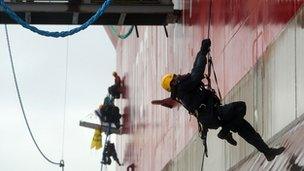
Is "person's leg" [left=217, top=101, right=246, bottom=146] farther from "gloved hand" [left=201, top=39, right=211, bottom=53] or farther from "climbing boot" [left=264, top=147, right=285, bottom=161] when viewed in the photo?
"gloved hand" [left=201, top=39, right=211, bottom=53]

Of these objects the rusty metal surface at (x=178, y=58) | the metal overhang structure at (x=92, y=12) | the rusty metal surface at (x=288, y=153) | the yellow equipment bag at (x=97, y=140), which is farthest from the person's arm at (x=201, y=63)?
the yellow equipment bag at (x=97, y=140)

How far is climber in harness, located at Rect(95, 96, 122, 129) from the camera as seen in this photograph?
99.9 ft

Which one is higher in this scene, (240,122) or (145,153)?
(240,122)

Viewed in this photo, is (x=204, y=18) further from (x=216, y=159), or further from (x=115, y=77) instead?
(x=115, y=77)

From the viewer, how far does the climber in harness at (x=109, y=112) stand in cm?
3044

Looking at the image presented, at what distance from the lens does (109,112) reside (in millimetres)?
30594

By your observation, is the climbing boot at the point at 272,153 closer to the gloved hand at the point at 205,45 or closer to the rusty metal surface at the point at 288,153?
the rusty metal surface at the point at 288,153

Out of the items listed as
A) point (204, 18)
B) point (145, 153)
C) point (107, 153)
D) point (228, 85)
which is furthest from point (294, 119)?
point (107, 153)

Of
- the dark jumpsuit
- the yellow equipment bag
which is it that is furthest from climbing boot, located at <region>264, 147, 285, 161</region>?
the yellow equipment bag

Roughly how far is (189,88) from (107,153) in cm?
2294

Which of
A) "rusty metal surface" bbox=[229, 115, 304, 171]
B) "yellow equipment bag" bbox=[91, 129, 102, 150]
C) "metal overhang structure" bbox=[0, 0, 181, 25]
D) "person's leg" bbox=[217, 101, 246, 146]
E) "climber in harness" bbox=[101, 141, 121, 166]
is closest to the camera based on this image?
"rusty metal surface" bbox=[229, 115, 304, 171]

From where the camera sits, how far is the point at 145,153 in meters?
25.7

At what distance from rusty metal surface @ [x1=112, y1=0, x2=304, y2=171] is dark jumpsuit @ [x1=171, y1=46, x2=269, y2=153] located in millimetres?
1197

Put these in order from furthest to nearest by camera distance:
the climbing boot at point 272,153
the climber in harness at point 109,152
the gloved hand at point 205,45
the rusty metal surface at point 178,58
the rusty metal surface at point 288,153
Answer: the climber in harness at point 109,152 → the rusty metal surface at point 178,58 → the gloved hand at point 205,45 → the climbing boot at point 272,153 → the rusty metal surface at point 288,153
